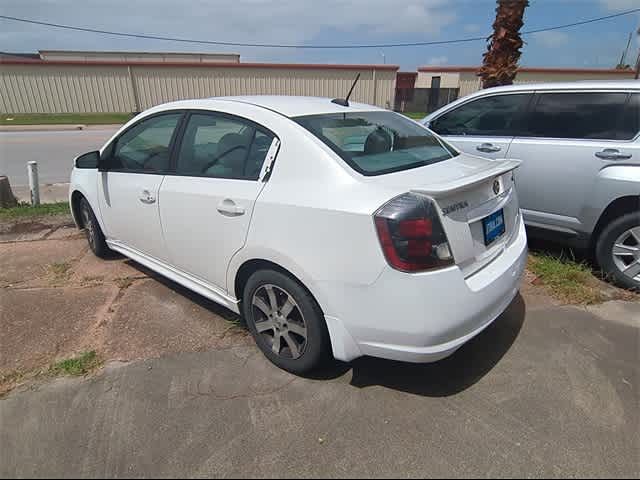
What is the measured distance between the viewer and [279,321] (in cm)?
242

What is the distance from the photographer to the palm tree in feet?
29.4

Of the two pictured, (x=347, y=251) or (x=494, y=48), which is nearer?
(x=347, y=251)

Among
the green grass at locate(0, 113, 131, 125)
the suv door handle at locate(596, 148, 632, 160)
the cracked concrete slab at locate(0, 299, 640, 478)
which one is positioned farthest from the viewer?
the green grass at locate(0, 113, 131, 125)

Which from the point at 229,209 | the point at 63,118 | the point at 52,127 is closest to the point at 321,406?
the point at 229,209

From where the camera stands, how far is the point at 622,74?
28812 mm

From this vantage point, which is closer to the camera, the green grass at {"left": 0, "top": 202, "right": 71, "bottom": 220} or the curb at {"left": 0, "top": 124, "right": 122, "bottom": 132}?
the green grass at {"left": 0, "top": 202, "right": 71, "bottom": 220}

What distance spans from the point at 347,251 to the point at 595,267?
124 inches

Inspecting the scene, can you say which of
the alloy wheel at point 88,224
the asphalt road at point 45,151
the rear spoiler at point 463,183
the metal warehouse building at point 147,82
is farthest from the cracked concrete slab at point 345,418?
the metal warehouse building at point 147,82

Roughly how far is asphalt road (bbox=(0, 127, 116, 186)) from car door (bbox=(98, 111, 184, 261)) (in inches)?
237

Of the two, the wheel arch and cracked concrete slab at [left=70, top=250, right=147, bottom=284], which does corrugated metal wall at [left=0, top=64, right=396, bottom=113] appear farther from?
the wheel arch

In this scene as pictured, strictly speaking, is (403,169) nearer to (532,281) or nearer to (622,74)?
(532,281)

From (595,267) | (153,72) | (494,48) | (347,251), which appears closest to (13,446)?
(347,251)

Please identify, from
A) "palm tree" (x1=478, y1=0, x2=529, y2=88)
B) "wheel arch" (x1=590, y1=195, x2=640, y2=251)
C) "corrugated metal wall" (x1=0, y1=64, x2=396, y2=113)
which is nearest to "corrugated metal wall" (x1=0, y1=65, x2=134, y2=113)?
"corrugated metal wall" (x1=0, y1=64, x2=396, y2=113)

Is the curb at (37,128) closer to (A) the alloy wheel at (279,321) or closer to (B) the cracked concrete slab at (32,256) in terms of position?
(B) the cracked concrete slab at (32,256)
